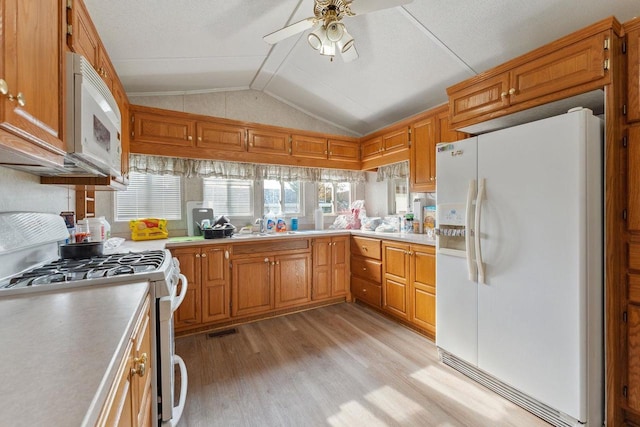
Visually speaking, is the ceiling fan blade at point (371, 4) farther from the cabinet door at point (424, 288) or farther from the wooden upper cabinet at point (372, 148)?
the wooden upper cabinet at point (372, 148)

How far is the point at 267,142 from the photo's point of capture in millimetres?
3189

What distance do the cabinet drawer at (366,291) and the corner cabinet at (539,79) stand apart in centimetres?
188

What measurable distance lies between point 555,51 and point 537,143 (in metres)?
0.57

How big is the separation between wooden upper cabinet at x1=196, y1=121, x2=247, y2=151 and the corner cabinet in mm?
2111

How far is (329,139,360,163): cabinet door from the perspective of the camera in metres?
3.63

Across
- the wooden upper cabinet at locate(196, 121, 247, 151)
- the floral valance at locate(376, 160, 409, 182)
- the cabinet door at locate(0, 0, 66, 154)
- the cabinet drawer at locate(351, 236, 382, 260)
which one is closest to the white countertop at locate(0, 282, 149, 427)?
the cabinet door at locate(0, 0, 66, 154)

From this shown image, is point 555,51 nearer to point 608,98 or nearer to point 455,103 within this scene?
point 608,98

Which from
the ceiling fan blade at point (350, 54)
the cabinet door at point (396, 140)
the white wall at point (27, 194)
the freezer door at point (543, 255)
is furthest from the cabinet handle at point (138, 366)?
the cabinet door at point (396, 140)

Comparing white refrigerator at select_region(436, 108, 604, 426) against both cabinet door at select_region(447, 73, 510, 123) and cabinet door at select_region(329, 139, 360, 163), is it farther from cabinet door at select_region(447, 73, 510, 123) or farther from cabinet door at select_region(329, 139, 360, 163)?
cabinet door at select_region(329, 139, 360, 163)

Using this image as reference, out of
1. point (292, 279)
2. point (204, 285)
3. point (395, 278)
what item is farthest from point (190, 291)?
point (395, 278)

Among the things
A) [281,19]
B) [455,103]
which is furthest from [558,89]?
[281,19]

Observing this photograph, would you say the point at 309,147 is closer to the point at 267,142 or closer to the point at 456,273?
the point at 267,142

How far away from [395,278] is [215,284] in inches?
71.2

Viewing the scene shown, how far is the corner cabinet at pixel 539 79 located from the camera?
145cm
